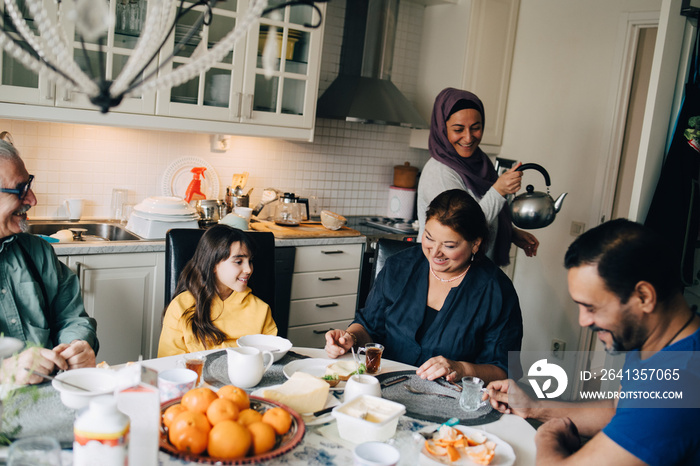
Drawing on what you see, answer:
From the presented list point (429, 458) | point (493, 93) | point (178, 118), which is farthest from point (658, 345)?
point (493, 93)

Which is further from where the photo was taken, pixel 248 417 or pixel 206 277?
pixel 206 277

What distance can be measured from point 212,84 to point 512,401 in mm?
2284

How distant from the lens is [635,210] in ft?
8.55

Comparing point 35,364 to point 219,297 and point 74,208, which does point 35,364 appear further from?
point 74,208

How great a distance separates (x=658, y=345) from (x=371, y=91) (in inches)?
110

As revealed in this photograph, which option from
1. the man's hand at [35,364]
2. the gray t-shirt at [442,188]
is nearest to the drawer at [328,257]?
the gray t-shirt at [442,188]

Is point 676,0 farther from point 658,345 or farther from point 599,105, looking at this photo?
point 658,345

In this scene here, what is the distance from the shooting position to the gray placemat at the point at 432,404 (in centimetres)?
158

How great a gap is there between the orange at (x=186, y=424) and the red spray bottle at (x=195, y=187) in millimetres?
2413

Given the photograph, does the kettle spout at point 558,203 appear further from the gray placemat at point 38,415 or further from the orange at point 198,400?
the gray placemat at point 38,415

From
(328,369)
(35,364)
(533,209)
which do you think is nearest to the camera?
(35,364)

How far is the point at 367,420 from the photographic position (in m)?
1.41

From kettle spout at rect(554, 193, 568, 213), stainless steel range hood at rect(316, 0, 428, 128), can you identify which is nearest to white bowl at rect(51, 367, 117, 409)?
kettle spout at rect(554, 193, 568, 213)

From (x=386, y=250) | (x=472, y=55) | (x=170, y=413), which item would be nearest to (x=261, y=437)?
(x=170, y=413)
